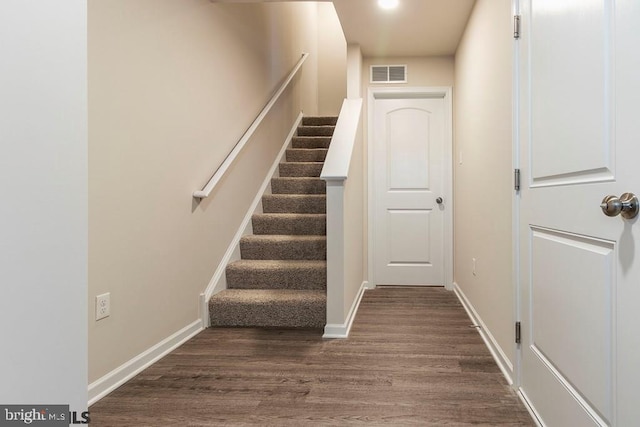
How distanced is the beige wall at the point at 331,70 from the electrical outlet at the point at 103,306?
5.12m

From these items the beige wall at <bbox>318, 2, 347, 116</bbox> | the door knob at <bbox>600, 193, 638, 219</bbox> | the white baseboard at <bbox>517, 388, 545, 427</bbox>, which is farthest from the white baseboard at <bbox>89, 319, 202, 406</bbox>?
the beige wall at <bbox>318, 2, 347, 116</bbox>

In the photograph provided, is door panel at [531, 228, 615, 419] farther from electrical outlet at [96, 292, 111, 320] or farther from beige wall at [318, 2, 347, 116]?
beige wall at [318, 2, 347, 116]

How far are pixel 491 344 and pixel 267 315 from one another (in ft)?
4.59

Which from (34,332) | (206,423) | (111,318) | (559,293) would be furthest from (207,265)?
(559,293)

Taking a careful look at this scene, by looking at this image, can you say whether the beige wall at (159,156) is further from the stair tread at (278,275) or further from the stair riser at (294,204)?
the stair riser at (294,204)

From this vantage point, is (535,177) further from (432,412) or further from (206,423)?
(206,423)

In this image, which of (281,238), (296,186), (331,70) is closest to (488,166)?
(281,238)

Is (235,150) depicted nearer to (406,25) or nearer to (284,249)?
(284,249)

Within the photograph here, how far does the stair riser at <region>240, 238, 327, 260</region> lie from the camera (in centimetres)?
326

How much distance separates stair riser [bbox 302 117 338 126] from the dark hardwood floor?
3.35 metres

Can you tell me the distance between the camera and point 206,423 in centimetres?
160

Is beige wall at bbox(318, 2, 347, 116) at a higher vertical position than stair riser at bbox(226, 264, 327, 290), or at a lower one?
higher

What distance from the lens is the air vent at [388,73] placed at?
398 cm

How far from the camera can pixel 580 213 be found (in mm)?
1239
